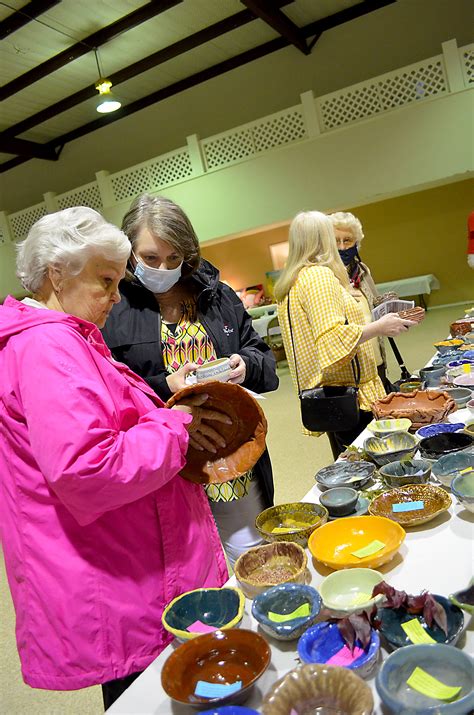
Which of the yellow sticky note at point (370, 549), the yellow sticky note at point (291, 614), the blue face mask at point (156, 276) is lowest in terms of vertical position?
the yellow sticky note at point (291, 614)

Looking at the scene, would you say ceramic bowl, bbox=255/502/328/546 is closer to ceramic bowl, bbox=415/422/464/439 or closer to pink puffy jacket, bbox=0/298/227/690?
pink puffy jacket, bbox=0/298/227/690

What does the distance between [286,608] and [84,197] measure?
30.6 feet

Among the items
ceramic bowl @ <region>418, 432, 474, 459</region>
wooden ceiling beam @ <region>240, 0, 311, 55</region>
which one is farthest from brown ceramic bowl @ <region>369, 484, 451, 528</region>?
wooden ceiling beam @ <region>240, 0, 311, 55</region>

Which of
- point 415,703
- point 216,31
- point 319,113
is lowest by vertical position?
point 415,703

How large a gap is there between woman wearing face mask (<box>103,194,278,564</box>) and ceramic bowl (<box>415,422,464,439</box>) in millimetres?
523

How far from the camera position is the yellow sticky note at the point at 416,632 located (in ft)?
2.77

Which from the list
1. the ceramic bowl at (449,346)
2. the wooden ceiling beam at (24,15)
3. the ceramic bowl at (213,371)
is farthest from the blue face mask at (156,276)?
the wooden ceiling beam at (24,15)

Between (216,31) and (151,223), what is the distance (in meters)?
6.76

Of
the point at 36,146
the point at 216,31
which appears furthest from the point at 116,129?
the point at 216,31

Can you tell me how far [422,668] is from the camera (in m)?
0.78

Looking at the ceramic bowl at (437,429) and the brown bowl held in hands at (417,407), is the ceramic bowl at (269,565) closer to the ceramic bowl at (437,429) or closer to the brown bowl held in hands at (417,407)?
the ceramic bowl at (437,429)

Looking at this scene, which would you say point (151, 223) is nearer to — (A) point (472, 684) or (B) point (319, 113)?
(A) point (472, 684)

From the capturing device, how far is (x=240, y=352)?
1.86 metres

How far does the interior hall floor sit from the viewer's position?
2084mm
